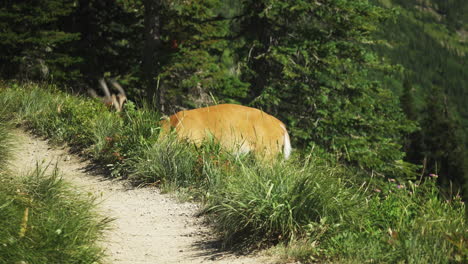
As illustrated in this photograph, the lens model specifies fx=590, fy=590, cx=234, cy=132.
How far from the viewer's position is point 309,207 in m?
4.92

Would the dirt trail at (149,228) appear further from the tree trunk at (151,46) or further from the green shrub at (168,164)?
the tree trunk at (151,46)

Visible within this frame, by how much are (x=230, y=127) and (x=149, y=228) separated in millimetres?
1905

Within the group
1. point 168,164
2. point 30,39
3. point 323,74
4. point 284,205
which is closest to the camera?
point 284,205

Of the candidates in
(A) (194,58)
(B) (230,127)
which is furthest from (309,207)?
(A) (194,58)

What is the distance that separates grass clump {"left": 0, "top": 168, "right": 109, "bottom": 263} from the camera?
4.14m

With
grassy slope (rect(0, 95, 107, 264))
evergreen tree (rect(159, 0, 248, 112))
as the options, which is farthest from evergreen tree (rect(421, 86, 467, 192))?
grassy slope (rect(0, 95, 107, 264))

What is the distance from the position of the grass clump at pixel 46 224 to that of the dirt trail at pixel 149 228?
0.23m

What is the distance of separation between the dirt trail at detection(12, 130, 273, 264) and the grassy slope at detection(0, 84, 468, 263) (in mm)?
224

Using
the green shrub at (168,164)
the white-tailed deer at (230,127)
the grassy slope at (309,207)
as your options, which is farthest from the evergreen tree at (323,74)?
the grassy slope at (309,207)

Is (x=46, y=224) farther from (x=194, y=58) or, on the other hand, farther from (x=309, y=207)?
(x=194, y=58)

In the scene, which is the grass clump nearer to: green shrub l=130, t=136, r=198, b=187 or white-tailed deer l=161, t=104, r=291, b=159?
green shrub l=130, t=136, r=198, b=187

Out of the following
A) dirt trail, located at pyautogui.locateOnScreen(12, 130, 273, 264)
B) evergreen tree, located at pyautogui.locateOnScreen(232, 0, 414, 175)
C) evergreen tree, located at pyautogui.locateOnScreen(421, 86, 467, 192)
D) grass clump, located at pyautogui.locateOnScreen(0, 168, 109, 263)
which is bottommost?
evergreen tree, located at pyautogui.locateOnScreen(421, 86, 467, 192)

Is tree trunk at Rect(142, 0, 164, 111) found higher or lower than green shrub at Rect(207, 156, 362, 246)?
lower

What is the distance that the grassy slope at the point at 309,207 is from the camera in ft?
13.7
